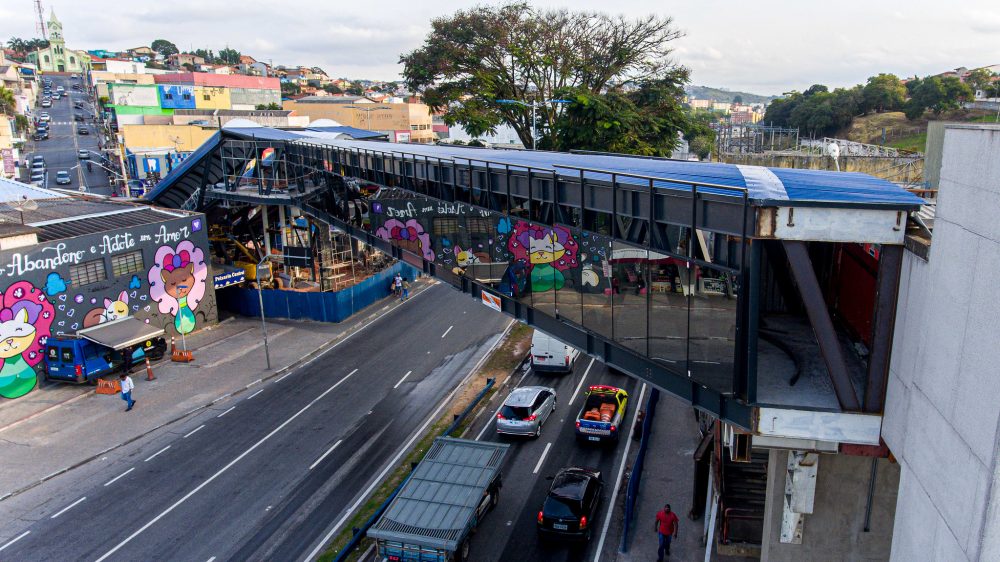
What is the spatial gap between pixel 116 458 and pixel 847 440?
23.9m

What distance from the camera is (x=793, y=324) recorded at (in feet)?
53.1

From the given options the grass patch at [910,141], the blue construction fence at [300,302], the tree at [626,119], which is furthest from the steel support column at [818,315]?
the grass patch at [910,141]

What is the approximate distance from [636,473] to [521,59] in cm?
3827

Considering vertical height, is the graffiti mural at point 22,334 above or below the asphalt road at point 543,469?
above

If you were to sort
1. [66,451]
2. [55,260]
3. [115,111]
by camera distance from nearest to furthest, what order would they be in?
[66,451] → [55,260] → [115,111]

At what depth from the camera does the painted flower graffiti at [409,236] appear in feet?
91.0

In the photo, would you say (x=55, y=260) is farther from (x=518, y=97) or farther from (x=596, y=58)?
(x=596, y=58)

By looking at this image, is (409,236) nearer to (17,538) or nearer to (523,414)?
(523,414)

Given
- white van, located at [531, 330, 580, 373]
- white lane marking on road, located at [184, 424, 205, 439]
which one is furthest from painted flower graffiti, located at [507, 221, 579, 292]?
white lane marking on road, located at [184, 424, 205, 439]

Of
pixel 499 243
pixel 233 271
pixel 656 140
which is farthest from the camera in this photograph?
pixel 656 140

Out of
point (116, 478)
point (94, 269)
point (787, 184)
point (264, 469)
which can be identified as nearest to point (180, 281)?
point (94, 269)

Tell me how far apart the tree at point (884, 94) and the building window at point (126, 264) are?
7607cm

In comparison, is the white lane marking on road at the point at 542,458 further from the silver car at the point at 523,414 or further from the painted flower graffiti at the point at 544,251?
the painted flower graffiti at the point at 544,251

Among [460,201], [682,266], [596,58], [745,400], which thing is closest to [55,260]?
[460,201]
